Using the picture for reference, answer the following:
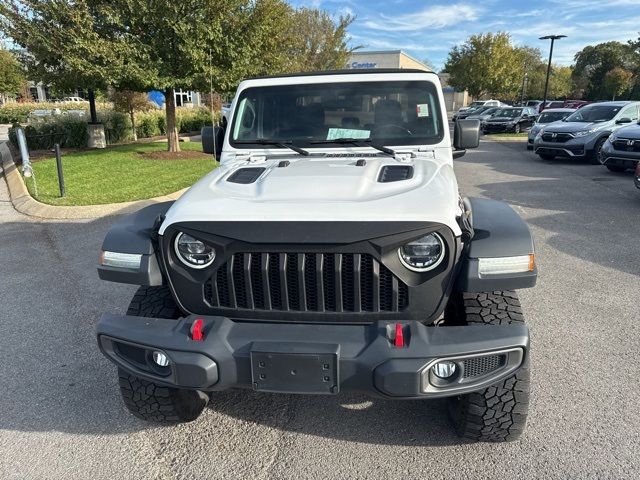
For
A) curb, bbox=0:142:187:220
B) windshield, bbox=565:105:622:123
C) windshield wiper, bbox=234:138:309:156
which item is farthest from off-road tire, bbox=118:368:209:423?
windshield, bbox=565:105:622:123

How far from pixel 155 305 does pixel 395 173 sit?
5.01 feet

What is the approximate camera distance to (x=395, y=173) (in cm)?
294

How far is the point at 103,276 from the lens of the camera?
2.58 metres

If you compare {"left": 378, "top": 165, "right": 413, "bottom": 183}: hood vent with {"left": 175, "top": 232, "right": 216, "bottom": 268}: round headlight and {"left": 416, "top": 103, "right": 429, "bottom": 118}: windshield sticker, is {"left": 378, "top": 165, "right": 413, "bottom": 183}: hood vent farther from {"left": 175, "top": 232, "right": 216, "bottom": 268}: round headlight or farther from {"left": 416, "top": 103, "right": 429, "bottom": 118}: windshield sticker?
{"left": 175, "top": 232, "right": 216, "bottom": 268}: round headlight

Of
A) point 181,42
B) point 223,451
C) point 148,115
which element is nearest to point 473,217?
point 223,451

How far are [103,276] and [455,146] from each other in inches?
107

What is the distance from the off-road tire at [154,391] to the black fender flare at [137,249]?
0.62ft

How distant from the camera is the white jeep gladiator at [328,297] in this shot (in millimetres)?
2115

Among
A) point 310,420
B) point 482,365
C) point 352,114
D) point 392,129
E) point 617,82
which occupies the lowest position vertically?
point 310,420

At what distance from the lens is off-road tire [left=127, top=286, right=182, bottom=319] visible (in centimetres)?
262

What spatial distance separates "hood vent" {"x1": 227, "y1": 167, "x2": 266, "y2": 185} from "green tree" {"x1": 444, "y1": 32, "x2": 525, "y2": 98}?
4850cm

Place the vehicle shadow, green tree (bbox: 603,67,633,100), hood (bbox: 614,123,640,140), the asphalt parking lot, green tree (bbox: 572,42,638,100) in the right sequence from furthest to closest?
green tree (bbox: 572,42,638,100) < green tree (bbox: 603,67,633,100) < hood (bbox: 614,123,640,140) < the vehicle shadow < the asphalt parking lot

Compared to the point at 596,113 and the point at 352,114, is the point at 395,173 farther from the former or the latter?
the point at 596,113

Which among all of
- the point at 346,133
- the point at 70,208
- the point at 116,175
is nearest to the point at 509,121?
the point at 116,175
